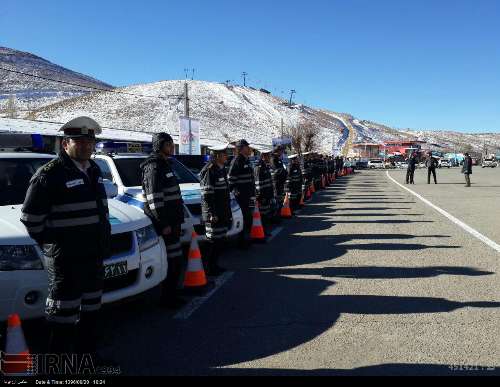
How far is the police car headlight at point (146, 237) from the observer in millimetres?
4911

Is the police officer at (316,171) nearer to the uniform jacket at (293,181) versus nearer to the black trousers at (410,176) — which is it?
the black trousers at (410,176)

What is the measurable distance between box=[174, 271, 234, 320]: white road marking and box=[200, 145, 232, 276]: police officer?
292 mm

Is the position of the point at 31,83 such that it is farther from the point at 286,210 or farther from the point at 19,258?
the point at 19,258

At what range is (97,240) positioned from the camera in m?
3.53

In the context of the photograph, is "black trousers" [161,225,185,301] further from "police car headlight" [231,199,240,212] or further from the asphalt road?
"police car headlight" [231,199,240,212]

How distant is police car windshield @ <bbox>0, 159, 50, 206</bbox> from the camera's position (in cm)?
523

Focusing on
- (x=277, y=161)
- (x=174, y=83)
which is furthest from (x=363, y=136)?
(x=277, y=161)

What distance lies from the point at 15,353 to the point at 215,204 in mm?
3689

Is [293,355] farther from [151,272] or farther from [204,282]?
[204,282]

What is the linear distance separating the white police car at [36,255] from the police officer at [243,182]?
3.28 meters

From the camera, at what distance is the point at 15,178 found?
5.55 metres


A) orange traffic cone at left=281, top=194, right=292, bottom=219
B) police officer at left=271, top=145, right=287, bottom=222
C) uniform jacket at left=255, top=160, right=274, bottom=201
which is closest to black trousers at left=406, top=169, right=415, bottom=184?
orange traffic cone at left=281, top=194, right=292, bottom=219

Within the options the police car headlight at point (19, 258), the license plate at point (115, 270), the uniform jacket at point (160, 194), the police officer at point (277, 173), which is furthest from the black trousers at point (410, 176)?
the police car headlight at point (19, 258)

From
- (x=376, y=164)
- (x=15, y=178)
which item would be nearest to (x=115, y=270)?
(x=15, y=178)
